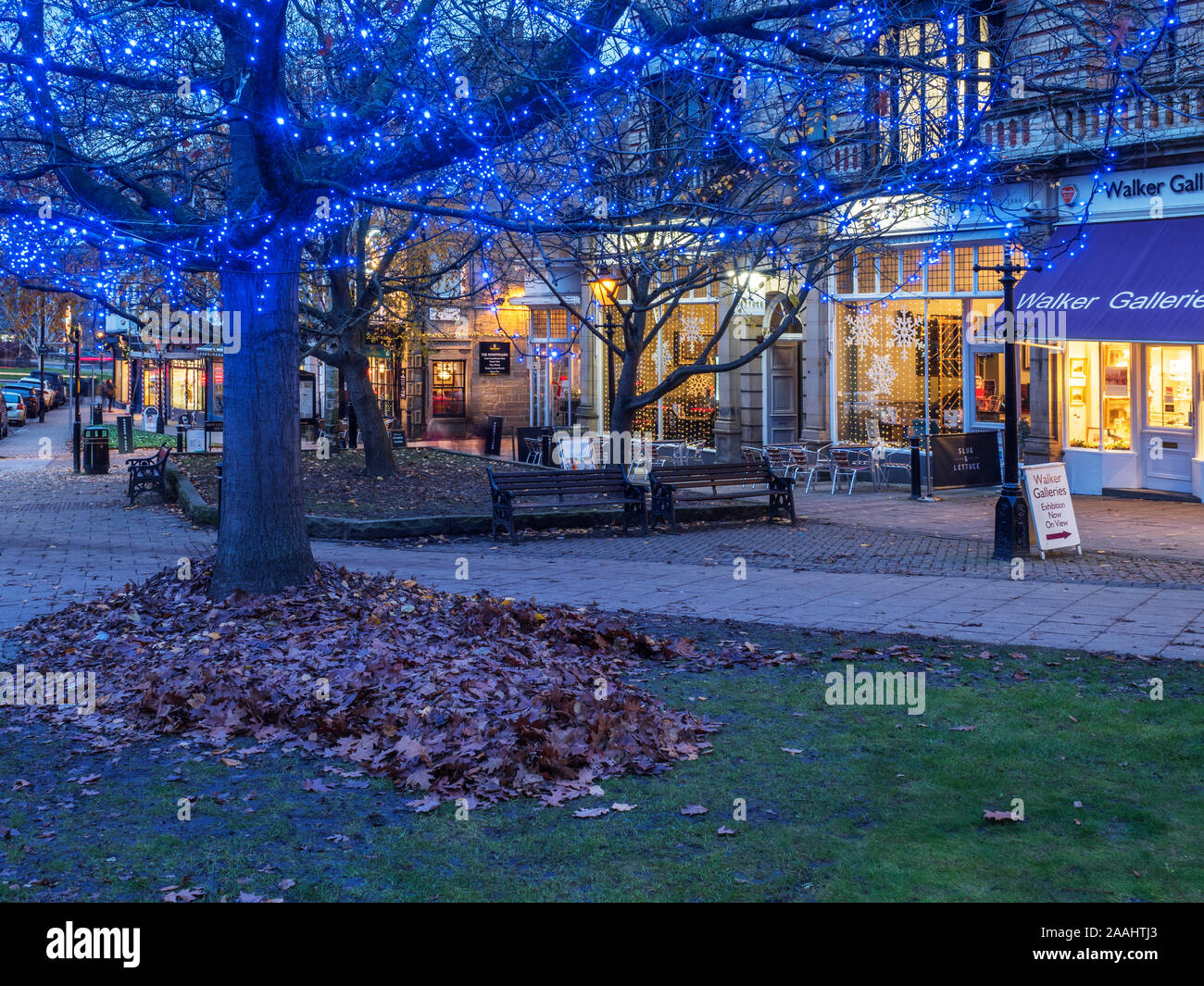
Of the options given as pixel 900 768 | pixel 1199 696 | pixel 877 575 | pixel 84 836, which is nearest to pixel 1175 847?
pixel 900 768

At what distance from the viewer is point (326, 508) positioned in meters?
17.8

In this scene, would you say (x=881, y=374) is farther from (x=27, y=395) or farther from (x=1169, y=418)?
(x=27, y=395)

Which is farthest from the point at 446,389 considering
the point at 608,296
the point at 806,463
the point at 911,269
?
the point at 608,296

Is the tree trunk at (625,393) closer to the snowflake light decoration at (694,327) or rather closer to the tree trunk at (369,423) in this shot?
the tree trunk at (369,423)

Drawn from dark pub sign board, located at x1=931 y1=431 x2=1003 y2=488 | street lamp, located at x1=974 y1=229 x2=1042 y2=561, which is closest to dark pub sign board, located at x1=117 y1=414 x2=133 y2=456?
dark pub sign board, located at x1=931 y1=431 x2=1003 y2=488

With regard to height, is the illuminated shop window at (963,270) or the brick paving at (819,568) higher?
the illuminated shop window at (963,270)

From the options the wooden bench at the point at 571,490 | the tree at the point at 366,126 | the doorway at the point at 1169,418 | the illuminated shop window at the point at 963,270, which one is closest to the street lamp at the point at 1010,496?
the tree at the point at 366,126

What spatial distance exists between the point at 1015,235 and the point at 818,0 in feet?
36.9

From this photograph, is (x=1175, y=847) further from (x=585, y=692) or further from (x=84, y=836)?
(x=84, y=836)

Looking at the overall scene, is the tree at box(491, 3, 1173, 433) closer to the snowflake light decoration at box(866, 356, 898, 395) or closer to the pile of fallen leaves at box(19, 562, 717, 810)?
the pile of fallen leaves at box(19, 562, 717, 810)

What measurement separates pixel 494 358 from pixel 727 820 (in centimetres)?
3213

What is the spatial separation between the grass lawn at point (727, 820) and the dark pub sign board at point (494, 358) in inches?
1175

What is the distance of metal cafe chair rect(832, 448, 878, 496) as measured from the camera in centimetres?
2153

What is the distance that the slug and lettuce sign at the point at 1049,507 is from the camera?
13477mm
